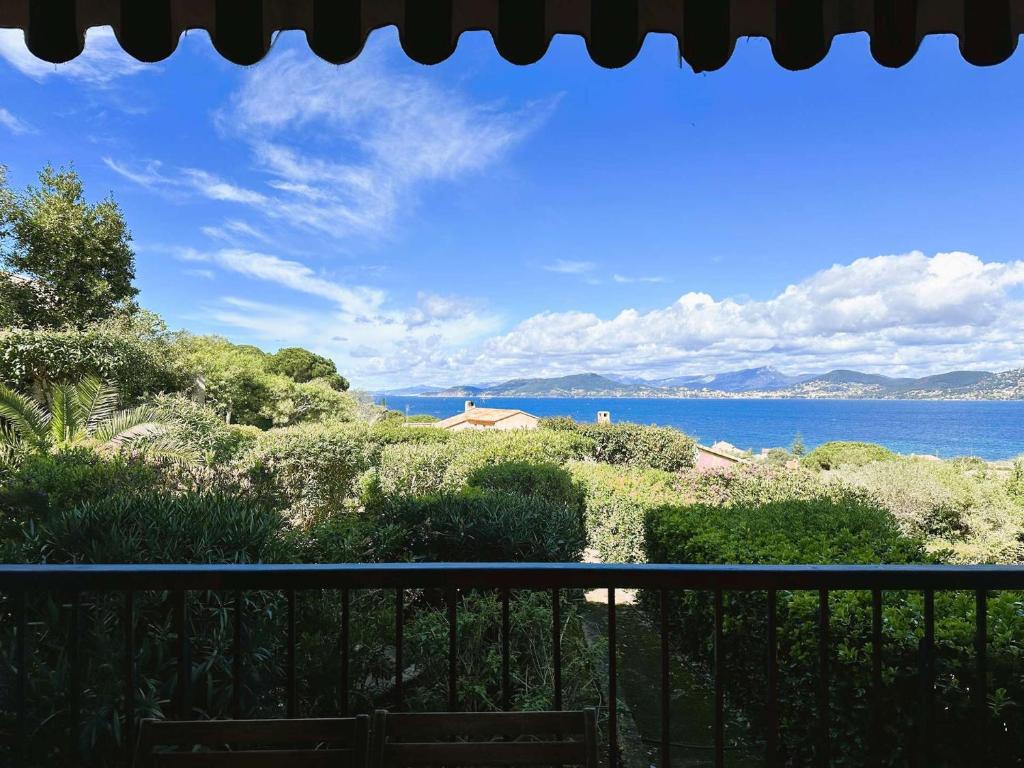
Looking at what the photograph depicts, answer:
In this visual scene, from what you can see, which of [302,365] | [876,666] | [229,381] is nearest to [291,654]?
[876,666]

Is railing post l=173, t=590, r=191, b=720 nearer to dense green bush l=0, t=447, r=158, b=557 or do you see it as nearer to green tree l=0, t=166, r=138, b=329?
dense green bush l=0, t=447, r=158, b=557

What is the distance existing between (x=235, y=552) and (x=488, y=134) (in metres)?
14.2

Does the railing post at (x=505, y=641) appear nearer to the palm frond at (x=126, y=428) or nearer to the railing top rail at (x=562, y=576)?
the railing top rail at (x=562, y=576)

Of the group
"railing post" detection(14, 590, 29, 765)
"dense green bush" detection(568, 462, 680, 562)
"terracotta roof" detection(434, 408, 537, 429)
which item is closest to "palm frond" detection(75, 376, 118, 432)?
"dense green bush" detection(568, 462, 680, 562)

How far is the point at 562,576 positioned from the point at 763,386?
3267 inches

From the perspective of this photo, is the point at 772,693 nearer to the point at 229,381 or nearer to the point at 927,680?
the point at 927,680

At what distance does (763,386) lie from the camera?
251ft

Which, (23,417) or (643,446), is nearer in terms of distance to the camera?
(23,417)

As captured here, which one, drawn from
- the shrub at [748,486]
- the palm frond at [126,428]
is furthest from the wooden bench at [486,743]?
the palm frond at [126,428]

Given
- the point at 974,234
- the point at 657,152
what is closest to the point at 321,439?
the point at 657,152

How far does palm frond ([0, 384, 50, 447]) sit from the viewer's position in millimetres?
8570

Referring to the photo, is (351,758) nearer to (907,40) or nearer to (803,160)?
(907,40)

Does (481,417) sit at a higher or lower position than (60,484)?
higher

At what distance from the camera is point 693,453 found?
1209 centimetres
